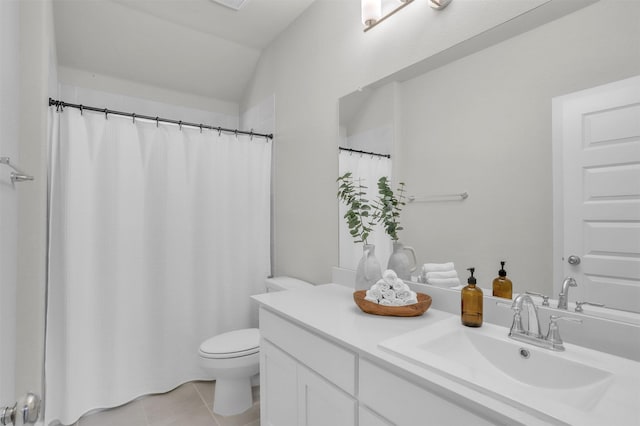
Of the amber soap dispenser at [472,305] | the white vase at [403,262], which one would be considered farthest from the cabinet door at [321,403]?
the white vase at [403,262]

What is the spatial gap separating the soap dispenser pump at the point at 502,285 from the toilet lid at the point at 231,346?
1.36 meters

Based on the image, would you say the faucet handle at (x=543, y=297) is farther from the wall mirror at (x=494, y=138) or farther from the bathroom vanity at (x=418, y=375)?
the bathroom vanity at (x=418, y=375)

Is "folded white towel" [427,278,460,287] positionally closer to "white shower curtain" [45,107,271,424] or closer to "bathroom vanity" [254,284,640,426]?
"bathroom vanity" [254,284,640,426]

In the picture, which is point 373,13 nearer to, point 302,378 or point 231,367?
point 302,378

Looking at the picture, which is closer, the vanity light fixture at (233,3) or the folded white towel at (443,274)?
the folded white towel at (443,274)

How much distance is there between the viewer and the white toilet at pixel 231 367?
185 centimetres

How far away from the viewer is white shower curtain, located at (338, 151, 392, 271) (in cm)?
162

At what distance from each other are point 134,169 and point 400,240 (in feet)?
5.69

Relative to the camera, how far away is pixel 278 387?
4.57 ft

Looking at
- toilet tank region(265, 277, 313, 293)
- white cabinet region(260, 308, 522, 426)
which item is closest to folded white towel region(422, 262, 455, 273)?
white cabinet region(260, 308, 522, 426)

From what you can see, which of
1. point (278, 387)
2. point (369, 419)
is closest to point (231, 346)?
point (278, 387)

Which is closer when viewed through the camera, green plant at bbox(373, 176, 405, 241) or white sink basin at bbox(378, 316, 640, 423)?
white sink basin at bbox(378, 316, 640, 423)

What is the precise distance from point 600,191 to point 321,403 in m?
1.11

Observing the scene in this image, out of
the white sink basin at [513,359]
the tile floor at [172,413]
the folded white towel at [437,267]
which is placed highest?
the folded white towel at [437,267]
